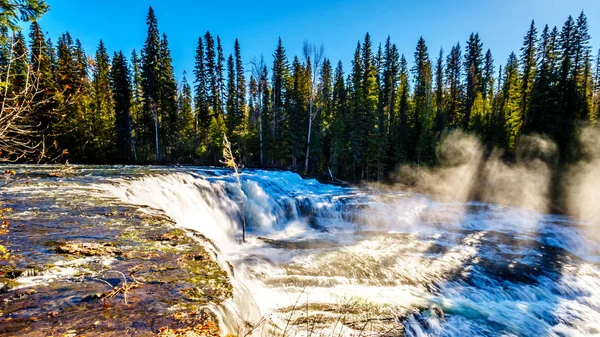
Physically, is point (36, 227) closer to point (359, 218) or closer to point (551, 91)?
point (359, 218)

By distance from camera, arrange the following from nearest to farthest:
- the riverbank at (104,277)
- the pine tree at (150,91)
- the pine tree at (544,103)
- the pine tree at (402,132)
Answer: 1. the riverbank at (104,277)
2. the pine tree at (544,103)
3. the pine tree at (402,132)
4. the pine tree at (150,91)

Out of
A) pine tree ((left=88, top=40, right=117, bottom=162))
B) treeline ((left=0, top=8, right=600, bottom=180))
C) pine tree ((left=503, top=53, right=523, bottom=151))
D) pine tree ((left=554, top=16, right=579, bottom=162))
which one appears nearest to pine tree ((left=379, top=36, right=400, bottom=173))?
treeline ((left=0, top=8, right=600, bottom=180))

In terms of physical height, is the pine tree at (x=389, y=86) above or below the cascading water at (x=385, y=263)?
above

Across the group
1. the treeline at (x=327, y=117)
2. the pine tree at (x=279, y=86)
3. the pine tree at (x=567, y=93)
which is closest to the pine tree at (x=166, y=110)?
the treeline at (x=327, y=117)

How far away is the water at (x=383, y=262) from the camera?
582 cm

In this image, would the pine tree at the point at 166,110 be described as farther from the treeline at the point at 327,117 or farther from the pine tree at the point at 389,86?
the pine tree at the point at 389,86

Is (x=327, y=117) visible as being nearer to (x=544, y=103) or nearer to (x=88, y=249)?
(x=544, y=103)

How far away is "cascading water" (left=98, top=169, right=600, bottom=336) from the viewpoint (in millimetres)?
5863

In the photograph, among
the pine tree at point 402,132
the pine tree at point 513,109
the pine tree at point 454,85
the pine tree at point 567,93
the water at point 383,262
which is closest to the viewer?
the water at point 383,262

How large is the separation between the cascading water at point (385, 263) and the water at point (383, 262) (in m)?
0.04

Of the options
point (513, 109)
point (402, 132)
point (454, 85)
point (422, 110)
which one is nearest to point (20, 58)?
point (402, 132)

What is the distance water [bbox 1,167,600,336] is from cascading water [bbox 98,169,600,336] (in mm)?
44

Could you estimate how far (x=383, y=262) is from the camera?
9492 millimetres

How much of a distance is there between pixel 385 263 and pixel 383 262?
0.10m
